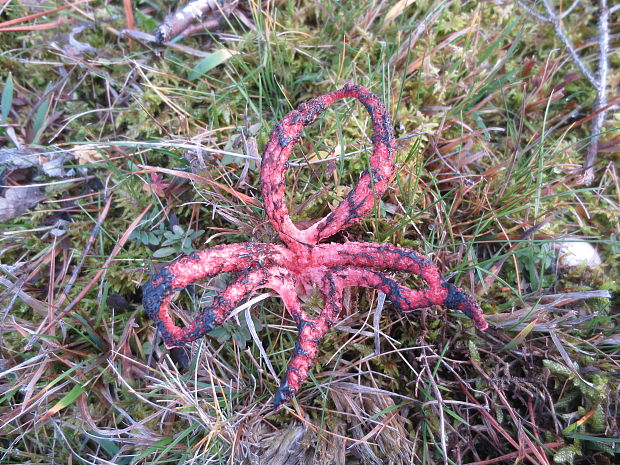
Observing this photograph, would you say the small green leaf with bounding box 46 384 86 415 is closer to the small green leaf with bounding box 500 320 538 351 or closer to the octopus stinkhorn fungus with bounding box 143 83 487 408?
the octopus stinkhorn fungus with bounding box 143 83 487 408

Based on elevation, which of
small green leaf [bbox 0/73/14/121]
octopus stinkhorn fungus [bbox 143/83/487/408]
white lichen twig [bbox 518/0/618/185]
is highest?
white lichen twig [bbox 518/0/618/185]

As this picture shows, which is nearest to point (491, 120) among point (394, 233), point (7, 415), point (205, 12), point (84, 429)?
point (394, 233)

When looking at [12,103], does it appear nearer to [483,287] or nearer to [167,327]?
[167,327]

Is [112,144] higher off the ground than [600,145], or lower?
lower

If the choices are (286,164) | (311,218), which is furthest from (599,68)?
(286,164)

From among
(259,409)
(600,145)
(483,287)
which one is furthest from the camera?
(600,145)

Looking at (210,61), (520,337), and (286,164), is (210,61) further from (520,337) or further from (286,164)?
(520,337)

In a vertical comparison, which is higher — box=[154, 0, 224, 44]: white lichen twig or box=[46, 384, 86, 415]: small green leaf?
box=[154, 0, 224, 44]: white lichen twig

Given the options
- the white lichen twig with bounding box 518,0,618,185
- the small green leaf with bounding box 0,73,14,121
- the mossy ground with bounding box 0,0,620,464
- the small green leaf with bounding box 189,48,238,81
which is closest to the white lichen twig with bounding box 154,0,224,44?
the mossy ground with bounding box 0,0,620,464
